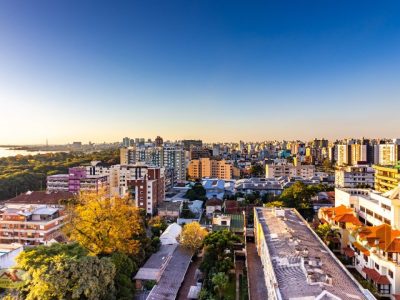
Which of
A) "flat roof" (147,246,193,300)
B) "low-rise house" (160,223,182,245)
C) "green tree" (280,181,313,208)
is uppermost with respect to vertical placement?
"green tree" (280,181,313,208)

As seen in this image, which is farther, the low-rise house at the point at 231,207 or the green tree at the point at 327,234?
the low-rise house at the point at 231,207

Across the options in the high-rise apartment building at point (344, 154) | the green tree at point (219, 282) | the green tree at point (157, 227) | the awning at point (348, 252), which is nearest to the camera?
the green tree at point (219, 282)

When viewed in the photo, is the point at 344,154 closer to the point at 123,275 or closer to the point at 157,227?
the point at 157,227

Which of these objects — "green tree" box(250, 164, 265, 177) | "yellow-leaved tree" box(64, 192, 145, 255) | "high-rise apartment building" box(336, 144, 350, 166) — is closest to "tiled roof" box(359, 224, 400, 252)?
"yellow-leaved tree" box(64, 192, 145, 255)

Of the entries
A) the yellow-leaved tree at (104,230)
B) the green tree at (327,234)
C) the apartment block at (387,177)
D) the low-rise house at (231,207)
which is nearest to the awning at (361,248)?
the green tree at (327,234)

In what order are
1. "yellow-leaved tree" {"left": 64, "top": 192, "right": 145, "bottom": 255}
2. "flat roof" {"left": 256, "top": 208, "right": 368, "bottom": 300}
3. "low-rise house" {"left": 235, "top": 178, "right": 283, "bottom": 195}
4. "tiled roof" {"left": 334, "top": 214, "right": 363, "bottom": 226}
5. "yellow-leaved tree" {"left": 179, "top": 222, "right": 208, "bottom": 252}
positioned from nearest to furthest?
"flat roof" {"left": 256, "top": 208, "right": 368, "bottom": 300} < "yellow-leaved tree" {"left": 64, "top": 192, "right": 145, "bottom": 255} < "tiled roof" {"left": 334, "top": 214, "right": 363, "bottom": 226} < "yellow-leaved tree" {"left": 179, "top": 222, "right": 208, "bottom": 252} < "low-rise house" {"left": 235, "top": 178, "right": 283, "bottom": 195}

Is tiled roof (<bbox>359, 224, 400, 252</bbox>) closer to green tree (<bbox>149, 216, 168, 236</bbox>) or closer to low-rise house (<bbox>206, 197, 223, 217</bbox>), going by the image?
green tree (<bbox>149, 216, 168, 236</bbox>)

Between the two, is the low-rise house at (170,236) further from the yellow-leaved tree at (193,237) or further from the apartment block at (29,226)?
the apartment block at (29,226)
